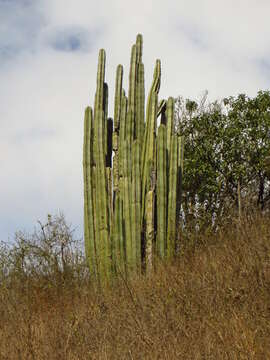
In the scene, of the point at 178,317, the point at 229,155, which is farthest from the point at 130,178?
the point at 229,155

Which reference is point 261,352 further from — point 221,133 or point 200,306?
point 221,133

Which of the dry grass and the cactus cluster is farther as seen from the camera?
the cactus cluster

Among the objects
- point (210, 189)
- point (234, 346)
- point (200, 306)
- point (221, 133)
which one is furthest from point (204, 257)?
point (221, 133)

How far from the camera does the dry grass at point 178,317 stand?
5.83 metres

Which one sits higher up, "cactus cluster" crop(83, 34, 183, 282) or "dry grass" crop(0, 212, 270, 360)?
"cactus cluster" crop(83, 34, 183, 282)

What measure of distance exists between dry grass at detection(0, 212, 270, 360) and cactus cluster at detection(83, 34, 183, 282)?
858mm

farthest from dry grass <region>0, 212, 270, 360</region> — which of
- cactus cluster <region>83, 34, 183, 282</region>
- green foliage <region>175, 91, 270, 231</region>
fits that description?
green foliage <region>175, 91, 270, 231</region>

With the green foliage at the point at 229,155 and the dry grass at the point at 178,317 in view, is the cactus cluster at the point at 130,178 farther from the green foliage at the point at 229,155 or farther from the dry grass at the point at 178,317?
the green foliage at the point at 229,155

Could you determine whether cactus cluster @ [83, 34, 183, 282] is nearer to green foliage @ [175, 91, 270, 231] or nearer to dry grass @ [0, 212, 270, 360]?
dry grass @ [0, 212, 270, 360]

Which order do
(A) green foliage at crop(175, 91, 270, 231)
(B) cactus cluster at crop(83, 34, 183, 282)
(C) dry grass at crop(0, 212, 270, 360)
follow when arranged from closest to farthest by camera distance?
(C) dry grass at crop(0, 212, 270, 360) → (B) cactus cluster at crop(83, 34, 183, 282) → (A) green foliage at crop(175, 91, 270, 231)

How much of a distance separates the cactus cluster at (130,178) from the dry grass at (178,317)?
2.82 feet

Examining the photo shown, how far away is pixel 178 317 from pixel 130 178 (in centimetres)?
443

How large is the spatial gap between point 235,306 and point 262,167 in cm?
1082

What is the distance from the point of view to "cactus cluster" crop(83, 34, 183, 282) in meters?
11.1
